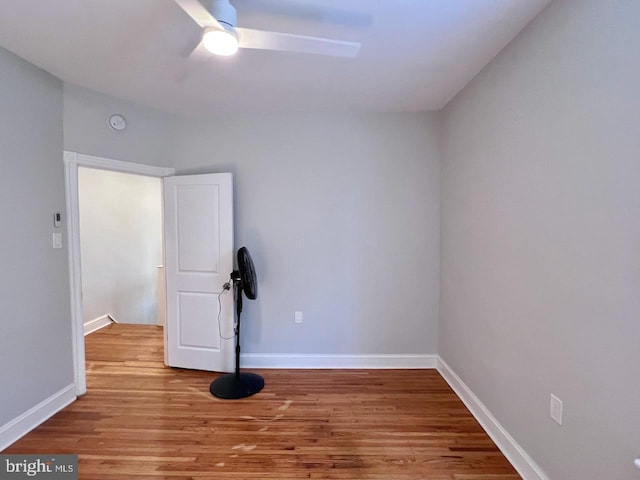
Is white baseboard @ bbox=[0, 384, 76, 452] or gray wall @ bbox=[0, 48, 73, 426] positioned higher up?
gray wall @ bbox=[0, 48, 73, 426]

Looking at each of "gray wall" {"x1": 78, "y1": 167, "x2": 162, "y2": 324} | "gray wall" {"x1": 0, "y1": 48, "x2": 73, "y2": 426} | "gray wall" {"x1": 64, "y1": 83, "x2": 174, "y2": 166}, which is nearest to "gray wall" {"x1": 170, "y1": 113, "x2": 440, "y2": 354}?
"gray wall" {"x1": 64, "y1": 83, "x2": 174, "y2": 166}

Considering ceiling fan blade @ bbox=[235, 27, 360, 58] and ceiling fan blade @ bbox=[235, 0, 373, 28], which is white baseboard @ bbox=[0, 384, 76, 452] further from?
ceiling fan blade @ bbox=[235, 0, 373, 28]

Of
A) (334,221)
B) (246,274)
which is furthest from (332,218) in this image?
(246,274)

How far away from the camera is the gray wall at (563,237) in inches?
45.1

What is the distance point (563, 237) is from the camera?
142 centimetres

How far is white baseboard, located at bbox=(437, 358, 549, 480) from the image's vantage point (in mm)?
1632

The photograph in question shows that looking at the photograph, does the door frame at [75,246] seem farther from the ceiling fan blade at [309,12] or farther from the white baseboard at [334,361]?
the ceiling fan blade at [309,12]

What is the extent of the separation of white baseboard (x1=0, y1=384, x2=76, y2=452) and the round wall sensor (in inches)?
84.0

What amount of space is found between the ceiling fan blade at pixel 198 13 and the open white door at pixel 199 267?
161 centimetres

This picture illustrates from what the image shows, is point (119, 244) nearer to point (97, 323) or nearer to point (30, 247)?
point (97, 323)

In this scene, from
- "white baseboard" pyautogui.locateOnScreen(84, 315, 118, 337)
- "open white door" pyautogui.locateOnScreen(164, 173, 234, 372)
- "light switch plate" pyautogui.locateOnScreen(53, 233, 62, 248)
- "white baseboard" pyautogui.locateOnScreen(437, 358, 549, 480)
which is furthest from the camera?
"white baseboard" pyautogui.locateOnScreen(84, 315, 118, 337)

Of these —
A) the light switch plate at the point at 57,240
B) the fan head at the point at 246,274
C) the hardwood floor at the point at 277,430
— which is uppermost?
the light switch plate at the point at 57,240

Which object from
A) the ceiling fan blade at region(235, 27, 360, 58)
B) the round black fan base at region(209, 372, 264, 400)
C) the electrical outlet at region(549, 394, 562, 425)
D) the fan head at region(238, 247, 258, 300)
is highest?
the ceiling fan blade at region(235, 27, 360, 58)

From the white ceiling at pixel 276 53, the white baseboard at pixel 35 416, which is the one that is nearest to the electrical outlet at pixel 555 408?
the white ceiling at pixel 276 53
